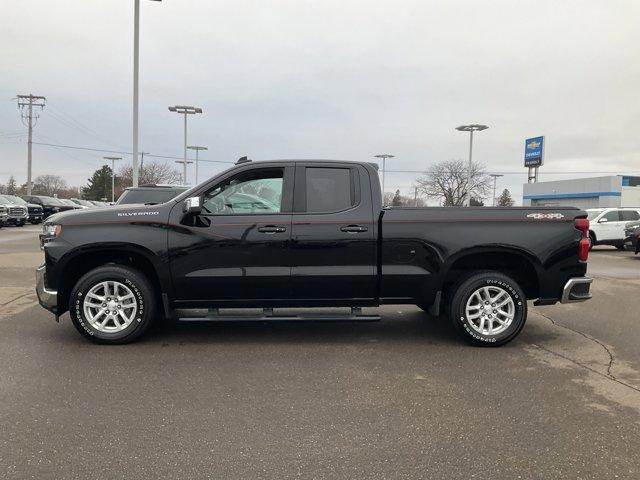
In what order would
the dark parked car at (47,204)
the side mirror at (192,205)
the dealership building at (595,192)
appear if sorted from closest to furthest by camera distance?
1. the side mirror at (192,205)
2. the dark parked car at (47,204)
3. the dealership building at (595,192)

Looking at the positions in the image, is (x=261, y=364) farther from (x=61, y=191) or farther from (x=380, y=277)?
(x=61, y=191)

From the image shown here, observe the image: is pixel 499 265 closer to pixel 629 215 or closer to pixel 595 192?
pixel 629 215

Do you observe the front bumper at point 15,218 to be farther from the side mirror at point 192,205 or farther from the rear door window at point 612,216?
the rear door window at point 612,216

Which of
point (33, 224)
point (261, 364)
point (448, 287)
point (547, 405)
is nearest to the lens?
point (547, 405)

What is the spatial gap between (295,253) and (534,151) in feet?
227

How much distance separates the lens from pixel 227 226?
546cm

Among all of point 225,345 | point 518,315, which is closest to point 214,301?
point 225,345

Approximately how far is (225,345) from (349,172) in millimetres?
2292

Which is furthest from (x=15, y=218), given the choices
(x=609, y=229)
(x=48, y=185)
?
(x=48, y=185)

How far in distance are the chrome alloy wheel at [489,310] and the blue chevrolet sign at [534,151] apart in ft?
215

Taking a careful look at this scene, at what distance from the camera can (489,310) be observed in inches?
223

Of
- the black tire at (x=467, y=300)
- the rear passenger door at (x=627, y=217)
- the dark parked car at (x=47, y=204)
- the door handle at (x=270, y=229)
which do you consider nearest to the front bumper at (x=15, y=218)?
the dark parked car at (x=47, y=204)

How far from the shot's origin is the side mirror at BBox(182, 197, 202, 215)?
525 cm

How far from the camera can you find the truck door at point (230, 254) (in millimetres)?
5445
